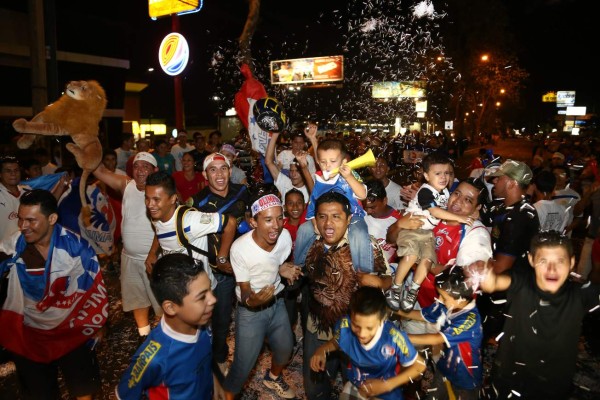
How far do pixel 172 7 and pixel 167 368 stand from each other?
12.2 m

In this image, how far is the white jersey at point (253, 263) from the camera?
11.5ft

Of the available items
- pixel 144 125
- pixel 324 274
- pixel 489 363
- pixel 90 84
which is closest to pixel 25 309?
pixel 324 274

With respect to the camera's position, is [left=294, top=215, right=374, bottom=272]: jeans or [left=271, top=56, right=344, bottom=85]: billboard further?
[left=271, top=56, right=344, bottom=85]: billboard

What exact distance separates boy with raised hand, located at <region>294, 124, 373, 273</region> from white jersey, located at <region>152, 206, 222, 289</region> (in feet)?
2.50

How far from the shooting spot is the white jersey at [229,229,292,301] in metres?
3.51

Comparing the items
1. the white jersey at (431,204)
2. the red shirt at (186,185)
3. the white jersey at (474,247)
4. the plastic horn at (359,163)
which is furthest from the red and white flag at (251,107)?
the white jersey at (474,247)

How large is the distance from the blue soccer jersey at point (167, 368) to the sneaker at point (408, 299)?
5.17 feet

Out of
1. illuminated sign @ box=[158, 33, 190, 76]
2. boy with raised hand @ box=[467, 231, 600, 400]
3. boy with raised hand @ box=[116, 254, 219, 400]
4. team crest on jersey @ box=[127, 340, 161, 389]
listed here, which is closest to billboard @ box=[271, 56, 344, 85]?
illuminated sign @ box=[158, 33, 190, 76]

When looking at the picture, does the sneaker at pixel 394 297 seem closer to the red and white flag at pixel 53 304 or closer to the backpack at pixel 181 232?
the backpack at pixel 181 232

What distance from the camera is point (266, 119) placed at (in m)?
5.53

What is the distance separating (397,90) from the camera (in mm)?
49188

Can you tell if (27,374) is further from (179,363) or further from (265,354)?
(265,354)

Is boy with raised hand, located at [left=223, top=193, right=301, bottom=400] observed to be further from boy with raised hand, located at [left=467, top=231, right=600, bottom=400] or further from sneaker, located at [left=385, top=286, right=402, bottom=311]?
boy with raised hand, located at [left=467, top=231, right=600, bottom=400]

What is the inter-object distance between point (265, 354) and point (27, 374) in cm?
246
